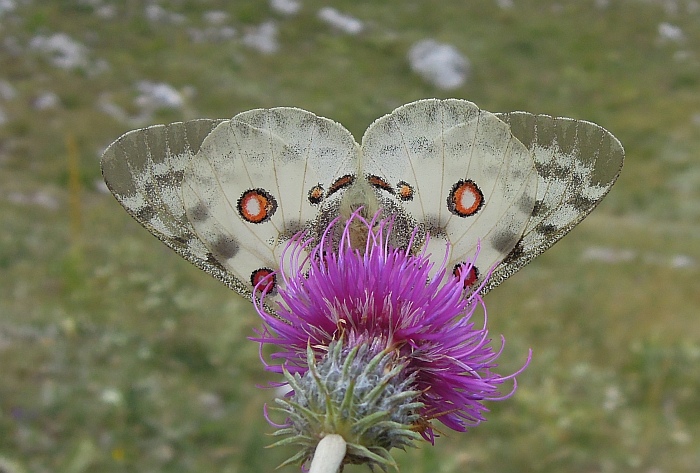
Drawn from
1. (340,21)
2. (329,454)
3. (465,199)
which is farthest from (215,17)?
(329,454)

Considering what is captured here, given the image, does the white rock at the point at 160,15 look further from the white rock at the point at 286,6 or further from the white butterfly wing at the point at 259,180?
the white butterfly wing at the point at 259,180

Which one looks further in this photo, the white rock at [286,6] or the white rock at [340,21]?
the white rock at [340,21]

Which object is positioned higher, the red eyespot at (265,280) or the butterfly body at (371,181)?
the butterfly body at (371,181)

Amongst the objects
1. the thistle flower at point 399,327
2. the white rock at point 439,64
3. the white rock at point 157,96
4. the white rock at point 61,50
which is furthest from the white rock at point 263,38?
the thistle flower at point 399,327

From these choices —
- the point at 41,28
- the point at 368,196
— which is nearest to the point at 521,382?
the point at 368,196

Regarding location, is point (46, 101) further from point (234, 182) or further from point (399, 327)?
point (399, 327)

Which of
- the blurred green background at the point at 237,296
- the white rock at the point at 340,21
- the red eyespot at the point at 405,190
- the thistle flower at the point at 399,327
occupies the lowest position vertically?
the thistle flower at the point at 399,327
